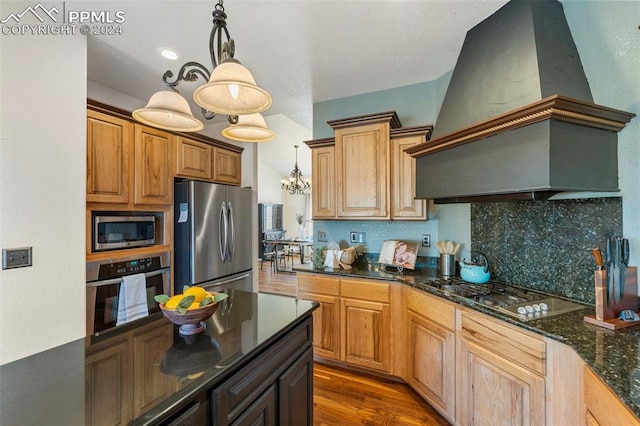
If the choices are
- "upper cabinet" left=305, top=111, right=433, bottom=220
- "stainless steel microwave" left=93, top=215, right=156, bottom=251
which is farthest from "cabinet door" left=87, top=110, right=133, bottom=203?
"upper cabinet" left=305, top=111, right=433, bottom=220

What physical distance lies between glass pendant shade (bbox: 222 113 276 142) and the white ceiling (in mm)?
728

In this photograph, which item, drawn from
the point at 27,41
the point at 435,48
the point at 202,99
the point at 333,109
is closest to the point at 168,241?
the point at 27,41

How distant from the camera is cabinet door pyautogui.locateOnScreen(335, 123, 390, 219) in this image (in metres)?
2.70

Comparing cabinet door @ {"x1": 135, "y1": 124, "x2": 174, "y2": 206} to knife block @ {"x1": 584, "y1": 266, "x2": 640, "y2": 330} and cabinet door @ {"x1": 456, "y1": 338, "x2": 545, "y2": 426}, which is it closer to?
cabinet door @ {"x1": 456, "y1": 338, "x2": 545, "y2": 426}

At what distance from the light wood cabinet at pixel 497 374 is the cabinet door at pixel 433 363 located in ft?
0.23

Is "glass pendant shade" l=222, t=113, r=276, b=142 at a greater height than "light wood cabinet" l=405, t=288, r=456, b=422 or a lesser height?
greater

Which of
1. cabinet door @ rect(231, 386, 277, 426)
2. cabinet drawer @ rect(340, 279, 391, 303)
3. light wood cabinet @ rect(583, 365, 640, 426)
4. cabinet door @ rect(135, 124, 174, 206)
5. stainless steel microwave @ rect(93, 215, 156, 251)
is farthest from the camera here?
cabinet door @ rect(135, 124, 174, 206)

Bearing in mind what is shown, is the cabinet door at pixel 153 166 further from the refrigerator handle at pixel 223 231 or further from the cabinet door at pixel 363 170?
the cabinet door at pixel 363 170

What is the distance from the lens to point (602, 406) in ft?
3.18

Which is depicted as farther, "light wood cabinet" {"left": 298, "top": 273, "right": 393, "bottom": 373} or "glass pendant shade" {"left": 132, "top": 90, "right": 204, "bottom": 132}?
"light wood cabinet" {"left": 298, "top": 273, "right": 393, "bottom": 373}

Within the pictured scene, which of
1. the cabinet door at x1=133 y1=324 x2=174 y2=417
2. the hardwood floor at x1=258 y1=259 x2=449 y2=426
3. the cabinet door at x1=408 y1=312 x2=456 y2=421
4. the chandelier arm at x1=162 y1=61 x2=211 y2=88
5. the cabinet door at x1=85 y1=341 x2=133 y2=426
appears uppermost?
the chandelier arm at x1=162 y1=61 x2=211 y2=88

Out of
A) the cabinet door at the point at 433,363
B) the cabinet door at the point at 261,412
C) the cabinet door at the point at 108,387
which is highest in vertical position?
the cabinet door at the point at 108,387

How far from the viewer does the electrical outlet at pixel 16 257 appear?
5.18ft

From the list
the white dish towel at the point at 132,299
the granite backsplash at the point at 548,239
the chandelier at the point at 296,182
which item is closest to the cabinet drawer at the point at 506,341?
the granite backsplash at the point at 548,239
